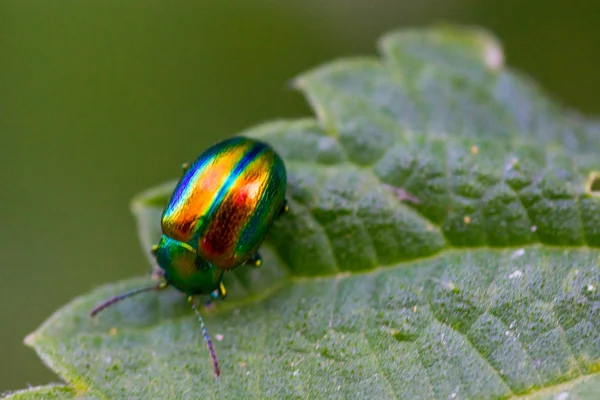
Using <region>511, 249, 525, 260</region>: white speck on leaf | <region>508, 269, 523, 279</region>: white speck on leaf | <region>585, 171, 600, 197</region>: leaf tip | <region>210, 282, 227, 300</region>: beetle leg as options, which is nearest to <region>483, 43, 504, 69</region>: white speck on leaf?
<region>585, 171, 600, 197</region>: leaf tip

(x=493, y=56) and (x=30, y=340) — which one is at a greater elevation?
(x=493, y=56)

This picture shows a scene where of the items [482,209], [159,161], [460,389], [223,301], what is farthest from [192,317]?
[159,161]

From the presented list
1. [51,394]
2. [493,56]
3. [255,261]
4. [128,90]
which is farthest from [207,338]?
[128,90]

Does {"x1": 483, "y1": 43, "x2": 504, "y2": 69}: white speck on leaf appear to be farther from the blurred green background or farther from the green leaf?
the green leaf

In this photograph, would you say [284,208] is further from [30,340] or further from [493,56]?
Answer: [493,56]

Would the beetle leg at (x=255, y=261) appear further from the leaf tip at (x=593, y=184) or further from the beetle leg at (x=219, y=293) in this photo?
the leaf tip at (x=593, y=184)

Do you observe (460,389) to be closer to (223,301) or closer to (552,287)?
(552,287)
